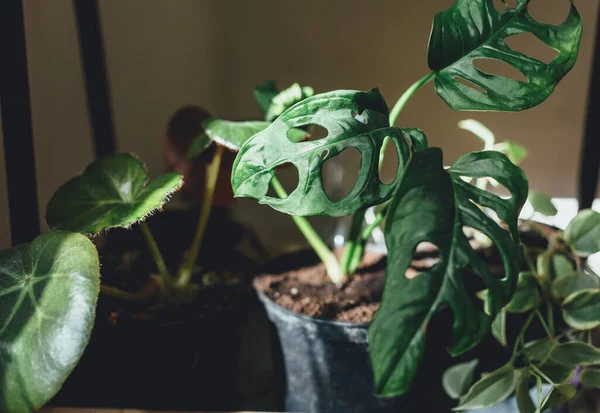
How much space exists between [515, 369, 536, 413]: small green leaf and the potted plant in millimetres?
132

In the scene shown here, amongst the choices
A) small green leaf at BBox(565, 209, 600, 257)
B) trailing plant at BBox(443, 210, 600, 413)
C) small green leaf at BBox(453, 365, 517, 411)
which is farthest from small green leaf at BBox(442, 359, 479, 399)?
small green leaf at BBox(565, 209, 600, 257)

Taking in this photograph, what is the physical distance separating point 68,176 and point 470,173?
31.7 inches

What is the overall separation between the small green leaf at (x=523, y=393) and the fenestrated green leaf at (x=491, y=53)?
338 millimetres

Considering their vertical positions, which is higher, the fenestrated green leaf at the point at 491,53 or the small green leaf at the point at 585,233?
A: the fenestrated green leaf at the point at 491,53

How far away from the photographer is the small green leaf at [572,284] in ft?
2.36

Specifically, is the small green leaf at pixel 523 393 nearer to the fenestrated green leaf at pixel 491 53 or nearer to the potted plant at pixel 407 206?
the potted plant at pixel 407 206

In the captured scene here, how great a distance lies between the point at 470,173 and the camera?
20.6 inches

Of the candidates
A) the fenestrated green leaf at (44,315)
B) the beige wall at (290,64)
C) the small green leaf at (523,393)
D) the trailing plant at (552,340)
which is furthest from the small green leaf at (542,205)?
the fenestrated green leaf at (44,315)

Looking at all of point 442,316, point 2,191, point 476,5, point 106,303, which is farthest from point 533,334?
point 2,191

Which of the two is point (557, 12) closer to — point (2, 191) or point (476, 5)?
point (476, 5)

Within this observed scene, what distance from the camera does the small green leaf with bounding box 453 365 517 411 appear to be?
2.10 ft

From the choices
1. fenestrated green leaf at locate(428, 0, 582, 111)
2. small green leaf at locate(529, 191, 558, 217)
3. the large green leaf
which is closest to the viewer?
the large green leaf

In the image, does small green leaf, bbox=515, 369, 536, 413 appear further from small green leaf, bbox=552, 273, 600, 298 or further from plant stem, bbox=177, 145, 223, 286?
plant stem, bbox=177, 145, 223, 286

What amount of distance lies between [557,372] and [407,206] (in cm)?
37
